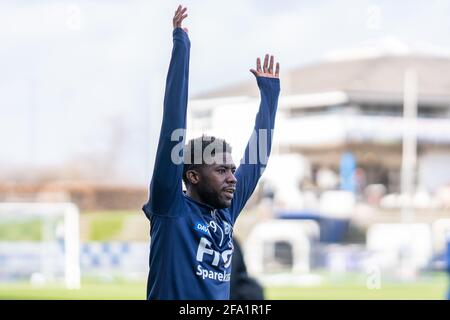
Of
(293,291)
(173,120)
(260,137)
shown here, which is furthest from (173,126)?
(293,291)

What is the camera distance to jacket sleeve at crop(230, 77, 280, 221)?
5.70 m

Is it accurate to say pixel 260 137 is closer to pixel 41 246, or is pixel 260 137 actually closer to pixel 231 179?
pixel 231 179

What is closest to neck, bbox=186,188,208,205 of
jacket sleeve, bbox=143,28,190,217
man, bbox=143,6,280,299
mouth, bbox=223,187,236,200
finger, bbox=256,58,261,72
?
man, bbox=143,6,280,299

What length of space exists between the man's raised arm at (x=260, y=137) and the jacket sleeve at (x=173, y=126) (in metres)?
0.74

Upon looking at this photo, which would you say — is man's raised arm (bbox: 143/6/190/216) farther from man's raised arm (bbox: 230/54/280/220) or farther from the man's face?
man's raised arm (bbox: 230/54/280/220)

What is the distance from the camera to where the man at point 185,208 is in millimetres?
4914

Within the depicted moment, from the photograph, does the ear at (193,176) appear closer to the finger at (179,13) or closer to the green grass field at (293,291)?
the finger at (179,13)

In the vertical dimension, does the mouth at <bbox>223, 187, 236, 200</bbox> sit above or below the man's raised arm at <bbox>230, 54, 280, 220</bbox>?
below

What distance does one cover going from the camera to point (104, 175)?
2969 cm

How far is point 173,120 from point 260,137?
3.02 feet

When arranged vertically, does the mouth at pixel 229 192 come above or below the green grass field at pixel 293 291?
above

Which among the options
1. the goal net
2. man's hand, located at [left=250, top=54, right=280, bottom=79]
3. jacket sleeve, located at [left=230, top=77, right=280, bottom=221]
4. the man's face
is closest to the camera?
the man's face

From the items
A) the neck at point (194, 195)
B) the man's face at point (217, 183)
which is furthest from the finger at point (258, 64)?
the neck at point (194, 195)

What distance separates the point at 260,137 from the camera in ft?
18.8
